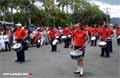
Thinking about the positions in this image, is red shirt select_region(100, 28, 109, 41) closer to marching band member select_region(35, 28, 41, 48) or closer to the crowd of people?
the crowd of people

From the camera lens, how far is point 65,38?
124 ft

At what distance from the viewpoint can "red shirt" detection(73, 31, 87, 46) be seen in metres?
16.4

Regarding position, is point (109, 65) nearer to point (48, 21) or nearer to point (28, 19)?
point (28, 19)

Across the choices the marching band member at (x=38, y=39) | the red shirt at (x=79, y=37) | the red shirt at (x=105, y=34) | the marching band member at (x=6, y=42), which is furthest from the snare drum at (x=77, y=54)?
the marching band member at (x=38, y=39)

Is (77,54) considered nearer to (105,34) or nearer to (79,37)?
(79,37)

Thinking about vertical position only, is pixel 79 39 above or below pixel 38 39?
above

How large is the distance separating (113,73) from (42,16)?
6102 cm

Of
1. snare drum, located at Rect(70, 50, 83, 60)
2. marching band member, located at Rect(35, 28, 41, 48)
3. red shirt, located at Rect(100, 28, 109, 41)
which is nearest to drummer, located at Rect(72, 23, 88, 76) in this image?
snare drum, located at Rect(70, 50, 83, 60)

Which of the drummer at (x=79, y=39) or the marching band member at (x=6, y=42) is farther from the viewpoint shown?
the marching band member at (x=6, y=42)

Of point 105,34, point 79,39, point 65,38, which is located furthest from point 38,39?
point 79,39

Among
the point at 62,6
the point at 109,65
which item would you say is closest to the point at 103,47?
the point at 109,65

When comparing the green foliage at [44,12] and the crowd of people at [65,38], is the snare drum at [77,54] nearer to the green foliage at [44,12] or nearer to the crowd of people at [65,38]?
the crowd of people at [65,38]

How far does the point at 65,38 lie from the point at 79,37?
69.7 feet

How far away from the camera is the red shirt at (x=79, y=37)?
16375 millimetres
